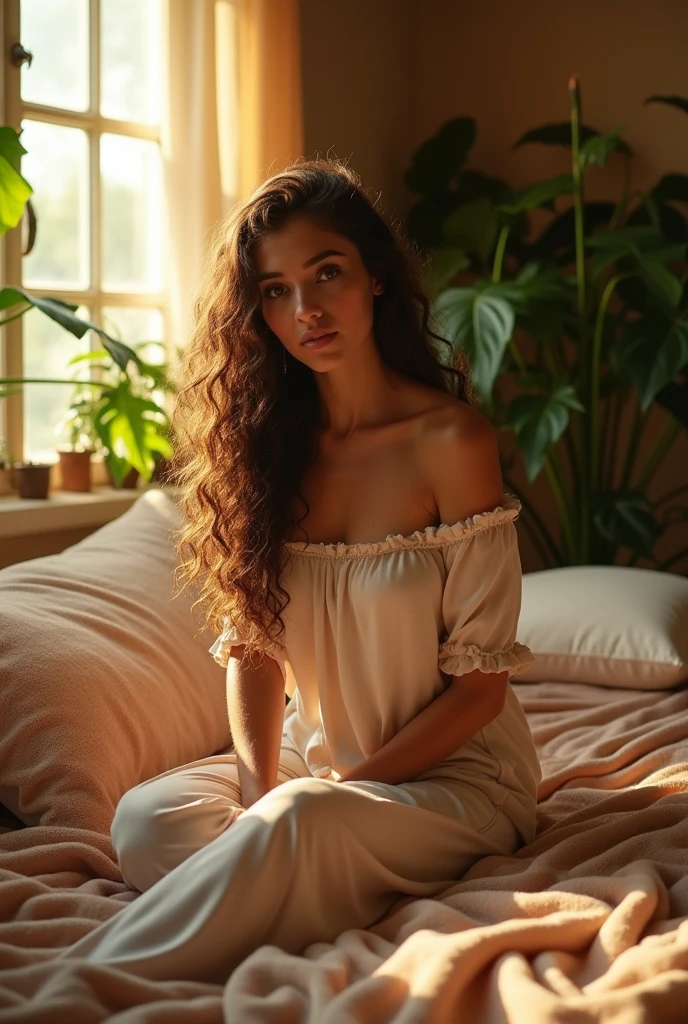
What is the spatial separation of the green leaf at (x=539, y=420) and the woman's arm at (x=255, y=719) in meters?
1.43

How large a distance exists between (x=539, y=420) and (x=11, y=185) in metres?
1.62

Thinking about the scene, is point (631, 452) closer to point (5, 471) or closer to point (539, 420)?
point (539, 420)

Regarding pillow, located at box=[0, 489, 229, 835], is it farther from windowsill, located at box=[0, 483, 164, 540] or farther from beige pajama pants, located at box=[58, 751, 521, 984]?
windowsill, located at box=[0, 483, 164, 540]

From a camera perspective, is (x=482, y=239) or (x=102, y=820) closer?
(x=102, y=820)

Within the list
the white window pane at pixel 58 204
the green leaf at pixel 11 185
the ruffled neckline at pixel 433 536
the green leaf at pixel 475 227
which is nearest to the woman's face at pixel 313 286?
the ruffled neckline at pixel 433 536

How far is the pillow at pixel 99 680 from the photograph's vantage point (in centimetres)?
179

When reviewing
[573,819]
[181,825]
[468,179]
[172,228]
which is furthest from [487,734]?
[468,179]

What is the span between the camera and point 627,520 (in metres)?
3.35

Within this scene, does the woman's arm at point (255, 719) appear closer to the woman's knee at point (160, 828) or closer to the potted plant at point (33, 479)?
the woman's knee at point (160, 828)

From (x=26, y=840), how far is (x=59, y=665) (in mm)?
291

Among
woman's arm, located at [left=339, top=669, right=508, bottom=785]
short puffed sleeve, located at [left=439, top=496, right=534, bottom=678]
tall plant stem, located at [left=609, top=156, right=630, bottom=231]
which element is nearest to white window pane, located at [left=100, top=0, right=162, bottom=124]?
tall plant stem, located at [left=609, top=156, right=630, bottom=231]

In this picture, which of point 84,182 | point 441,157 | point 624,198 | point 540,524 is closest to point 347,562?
point 84,182

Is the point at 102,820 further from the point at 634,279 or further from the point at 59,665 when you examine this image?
the point at 634,279

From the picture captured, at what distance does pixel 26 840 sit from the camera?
66.8 inches
